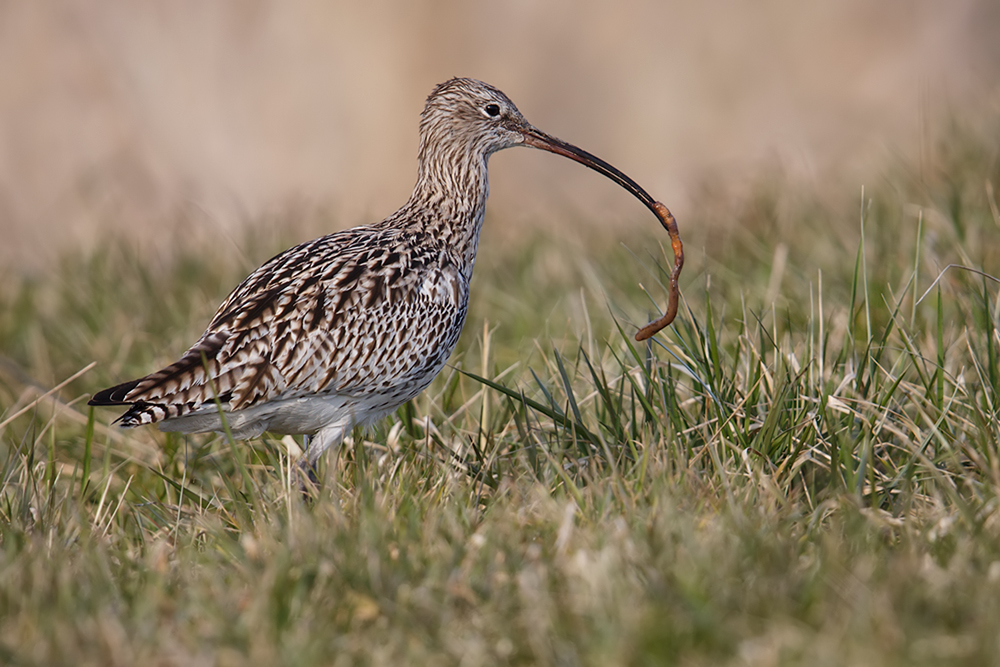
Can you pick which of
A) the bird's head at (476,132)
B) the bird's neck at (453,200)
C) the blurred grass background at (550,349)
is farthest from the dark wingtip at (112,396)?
the bird's head at (476,132)

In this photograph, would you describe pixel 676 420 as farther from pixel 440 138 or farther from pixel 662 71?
pixel 662 71

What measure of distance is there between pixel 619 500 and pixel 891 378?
128cm

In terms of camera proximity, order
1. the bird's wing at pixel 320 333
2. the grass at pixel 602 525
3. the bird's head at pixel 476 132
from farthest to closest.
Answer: the bird's head at pixel 476 132, the bird's wing at pixel 320 333, the grass at pixel 602 525

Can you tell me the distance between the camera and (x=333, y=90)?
1252cm

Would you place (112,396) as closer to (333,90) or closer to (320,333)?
(320,333)

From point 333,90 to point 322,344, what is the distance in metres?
8.64

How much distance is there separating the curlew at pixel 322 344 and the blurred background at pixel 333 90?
23.0 ft

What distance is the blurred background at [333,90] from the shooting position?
39.5ft

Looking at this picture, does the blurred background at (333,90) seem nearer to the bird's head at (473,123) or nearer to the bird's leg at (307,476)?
the bird's head at (473,123)

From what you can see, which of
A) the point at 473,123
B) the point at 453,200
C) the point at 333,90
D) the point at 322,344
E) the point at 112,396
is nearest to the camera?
the point at 112,396

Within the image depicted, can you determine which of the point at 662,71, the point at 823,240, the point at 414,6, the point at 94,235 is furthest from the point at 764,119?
the point at 94,235

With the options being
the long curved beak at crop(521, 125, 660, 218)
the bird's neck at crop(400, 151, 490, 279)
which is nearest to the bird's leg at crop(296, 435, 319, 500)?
the bird's neck at crop(400, 151, 490, 279)

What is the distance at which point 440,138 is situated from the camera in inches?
211

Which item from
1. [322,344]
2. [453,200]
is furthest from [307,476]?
[453,200]
